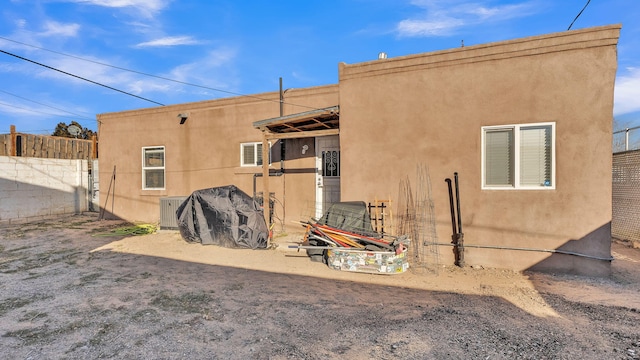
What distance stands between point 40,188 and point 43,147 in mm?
2726

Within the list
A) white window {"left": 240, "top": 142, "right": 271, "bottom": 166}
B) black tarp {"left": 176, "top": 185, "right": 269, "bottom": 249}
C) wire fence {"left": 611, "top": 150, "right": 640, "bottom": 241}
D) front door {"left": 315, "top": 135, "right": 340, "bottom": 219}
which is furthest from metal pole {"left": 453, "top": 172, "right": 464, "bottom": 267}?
white window {"left": 240, "top": 142, "right": 271, "bottom": 166}

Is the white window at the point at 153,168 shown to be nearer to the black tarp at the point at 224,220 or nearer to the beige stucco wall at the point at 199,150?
the beige stucco wall at the point at 199,150

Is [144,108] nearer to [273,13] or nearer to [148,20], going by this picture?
[148,20]

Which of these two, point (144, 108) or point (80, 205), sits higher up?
point (144, 108)

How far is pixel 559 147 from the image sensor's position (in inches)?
188

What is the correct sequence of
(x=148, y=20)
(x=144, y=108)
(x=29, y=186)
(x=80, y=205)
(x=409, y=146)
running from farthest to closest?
(x=80, y=205), (x=29, y=186), (x=144, y=108), (x=148, y=20), (x=409, y=146)

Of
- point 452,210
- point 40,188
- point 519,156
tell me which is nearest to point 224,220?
point 452,210

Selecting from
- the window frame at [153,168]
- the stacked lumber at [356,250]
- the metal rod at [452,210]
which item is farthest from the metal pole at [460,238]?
the window frame at [153,168]

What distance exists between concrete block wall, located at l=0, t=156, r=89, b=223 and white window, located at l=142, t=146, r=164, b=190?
470cm

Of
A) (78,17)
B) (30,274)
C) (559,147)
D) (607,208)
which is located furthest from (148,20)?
(607,208)

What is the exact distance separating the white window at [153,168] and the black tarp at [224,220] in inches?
128

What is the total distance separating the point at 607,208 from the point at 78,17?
12.8 metres

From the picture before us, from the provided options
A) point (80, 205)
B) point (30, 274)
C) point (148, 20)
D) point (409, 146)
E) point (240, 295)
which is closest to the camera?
point (240, 295)

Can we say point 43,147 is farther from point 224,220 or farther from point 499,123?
point 499,123
